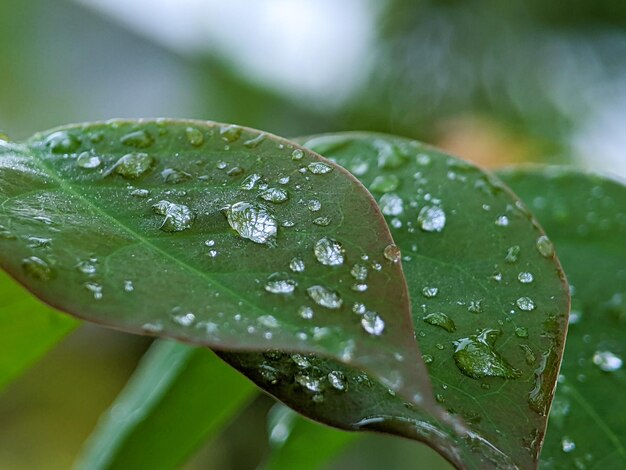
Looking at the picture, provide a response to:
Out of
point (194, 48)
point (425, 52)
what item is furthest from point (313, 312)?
point (194, 48)

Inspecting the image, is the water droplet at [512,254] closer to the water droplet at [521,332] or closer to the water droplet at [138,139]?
the water droplet at [521,332]


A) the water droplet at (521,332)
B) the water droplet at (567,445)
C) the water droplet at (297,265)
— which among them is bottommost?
the water droplet at (567,445)

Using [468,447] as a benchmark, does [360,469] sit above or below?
below

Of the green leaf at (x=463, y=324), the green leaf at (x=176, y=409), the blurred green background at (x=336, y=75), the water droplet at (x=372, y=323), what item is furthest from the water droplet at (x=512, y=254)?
A: the blurred green background at (x=336, y=75)

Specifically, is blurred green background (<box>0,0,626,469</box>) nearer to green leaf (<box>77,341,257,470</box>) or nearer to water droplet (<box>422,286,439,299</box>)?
green leaf (<box>77,341,257,470</box>)

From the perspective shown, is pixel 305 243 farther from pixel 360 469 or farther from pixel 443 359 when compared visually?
pixel 360 469

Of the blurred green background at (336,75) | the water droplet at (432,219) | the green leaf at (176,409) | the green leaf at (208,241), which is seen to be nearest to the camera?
the green leaf at (208,241)

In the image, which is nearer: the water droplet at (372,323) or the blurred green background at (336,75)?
the water droplet at (372,323)
